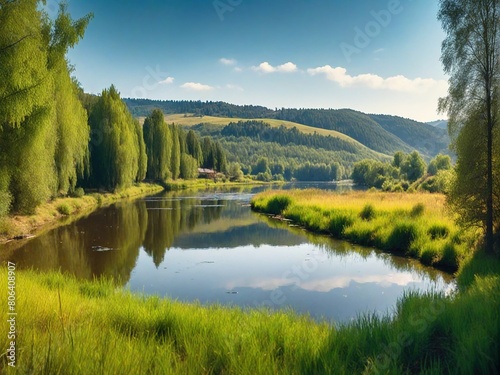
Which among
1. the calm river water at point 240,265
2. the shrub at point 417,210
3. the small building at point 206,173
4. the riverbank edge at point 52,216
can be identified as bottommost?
the calm river water at point 240,265

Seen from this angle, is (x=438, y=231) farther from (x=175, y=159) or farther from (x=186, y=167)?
(x=186, y=167)

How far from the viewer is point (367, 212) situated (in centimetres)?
2219

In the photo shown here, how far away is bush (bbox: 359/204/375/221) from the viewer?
21.7 m

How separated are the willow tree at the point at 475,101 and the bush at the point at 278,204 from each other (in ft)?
67.2

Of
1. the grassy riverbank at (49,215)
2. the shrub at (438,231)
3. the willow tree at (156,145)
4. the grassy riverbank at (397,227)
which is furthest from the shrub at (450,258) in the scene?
the willow tree at (156,145)

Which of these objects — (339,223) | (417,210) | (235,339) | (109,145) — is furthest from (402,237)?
(109,145)

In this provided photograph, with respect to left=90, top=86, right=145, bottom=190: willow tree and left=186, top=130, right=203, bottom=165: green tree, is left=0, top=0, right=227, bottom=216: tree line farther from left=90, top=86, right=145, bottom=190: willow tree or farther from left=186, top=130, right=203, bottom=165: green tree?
left=186, top=130, right=203, bottom=165: green tree

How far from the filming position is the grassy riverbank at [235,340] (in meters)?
4.04

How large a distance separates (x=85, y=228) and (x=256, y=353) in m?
22.0

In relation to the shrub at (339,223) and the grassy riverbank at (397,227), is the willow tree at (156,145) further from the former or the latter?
the shrub at (339,223)

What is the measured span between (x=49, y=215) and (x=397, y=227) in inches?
943

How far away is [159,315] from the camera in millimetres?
6578

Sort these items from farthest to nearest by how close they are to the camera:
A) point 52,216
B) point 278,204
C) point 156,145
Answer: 1. point 156,145
2. point 278,204
3. point 52,216

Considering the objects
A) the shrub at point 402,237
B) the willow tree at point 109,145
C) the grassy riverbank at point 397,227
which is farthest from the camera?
the willow tree at point 109,145
